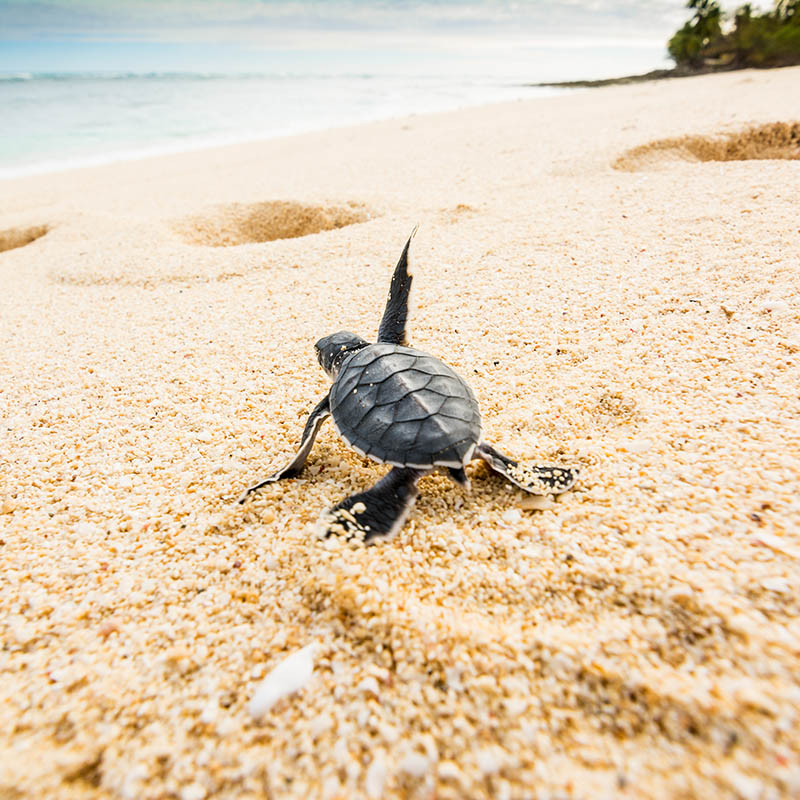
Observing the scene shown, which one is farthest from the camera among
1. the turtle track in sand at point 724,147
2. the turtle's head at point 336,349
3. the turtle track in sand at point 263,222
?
the turtle track in sand at point 724,147

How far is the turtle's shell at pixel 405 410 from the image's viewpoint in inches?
56.1

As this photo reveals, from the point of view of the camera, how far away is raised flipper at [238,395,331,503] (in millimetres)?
1638

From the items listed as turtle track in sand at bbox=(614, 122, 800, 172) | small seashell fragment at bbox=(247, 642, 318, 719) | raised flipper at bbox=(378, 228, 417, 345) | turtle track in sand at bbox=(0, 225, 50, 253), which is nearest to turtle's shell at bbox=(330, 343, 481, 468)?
raised flipper at bbox=(378, 228, 417, 345)

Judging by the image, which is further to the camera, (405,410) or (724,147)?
(724,147)

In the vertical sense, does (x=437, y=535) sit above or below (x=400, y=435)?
below

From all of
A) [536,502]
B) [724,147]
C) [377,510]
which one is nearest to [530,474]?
[536,502]

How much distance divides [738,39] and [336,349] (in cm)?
2655

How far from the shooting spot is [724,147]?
4719 mm

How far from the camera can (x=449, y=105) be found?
16469 millimetres

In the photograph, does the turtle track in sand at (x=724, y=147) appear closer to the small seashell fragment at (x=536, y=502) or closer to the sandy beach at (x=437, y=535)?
the sandy beach at (x=437, y=535)

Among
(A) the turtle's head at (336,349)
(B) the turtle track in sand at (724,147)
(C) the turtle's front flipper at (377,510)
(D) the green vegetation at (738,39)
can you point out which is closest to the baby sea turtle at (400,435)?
(C) the turtle's front flipper at (377,510)

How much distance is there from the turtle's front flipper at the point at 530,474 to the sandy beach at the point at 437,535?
0.06 m

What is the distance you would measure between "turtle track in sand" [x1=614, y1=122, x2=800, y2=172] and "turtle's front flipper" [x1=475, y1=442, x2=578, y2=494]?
4095 mm

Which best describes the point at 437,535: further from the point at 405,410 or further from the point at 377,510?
the point at 405,410
